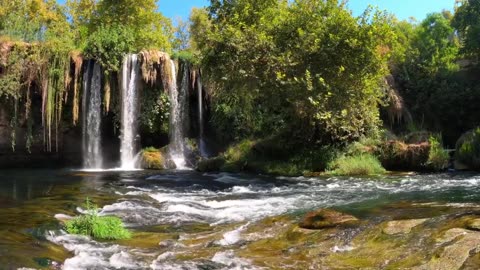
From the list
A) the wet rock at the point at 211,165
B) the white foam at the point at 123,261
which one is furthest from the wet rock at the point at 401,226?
the wet rock at the point at 211,165

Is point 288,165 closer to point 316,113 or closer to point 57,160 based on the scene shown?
point 316,113

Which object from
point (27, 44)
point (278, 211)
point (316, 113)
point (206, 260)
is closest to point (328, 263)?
point (206, 260)

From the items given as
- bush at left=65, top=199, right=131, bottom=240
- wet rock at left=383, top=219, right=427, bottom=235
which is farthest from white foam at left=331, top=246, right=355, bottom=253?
bush at left=65, top=199, right=131, bottom=240

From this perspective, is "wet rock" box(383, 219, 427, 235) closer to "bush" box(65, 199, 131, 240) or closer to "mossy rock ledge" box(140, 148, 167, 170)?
"bush" box(65, 199, 131, 240)

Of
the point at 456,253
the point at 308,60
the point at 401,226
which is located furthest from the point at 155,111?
the point at 456,253

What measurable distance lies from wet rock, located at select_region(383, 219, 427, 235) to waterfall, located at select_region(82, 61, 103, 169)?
20.1 meters

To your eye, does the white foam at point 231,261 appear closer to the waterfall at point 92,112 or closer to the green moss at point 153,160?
the green moss at point 153,160

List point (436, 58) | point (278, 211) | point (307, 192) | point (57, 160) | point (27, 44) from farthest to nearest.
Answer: point (436, 58) < point (57, 160) < point (27, 44) < point (307, 192) < point (278, 211)

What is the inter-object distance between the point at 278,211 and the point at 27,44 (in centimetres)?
1936

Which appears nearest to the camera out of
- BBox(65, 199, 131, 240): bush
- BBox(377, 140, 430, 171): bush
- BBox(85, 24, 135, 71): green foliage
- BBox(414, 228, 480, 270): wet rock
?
BBox(414, 228, 480, 270): wet rock

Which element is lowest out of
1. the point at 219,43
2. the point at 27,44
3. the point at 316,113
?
the point at 316,113

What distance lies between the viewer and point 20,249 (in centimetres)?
659

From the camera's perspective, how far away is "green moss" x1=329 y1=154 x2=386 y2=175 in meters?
18.6

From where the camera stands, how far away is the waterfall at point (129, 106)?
24953mm
